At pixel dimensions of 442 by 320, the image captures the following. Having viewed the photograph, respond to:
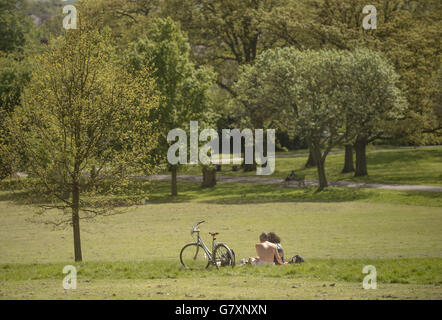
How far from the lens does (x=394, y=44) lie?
45531 millimetres

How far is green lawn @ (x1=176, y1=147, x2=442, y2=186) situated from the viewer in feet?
157

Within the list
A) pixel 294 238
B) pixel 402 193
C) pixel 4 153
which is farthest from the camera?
pixel 402 193

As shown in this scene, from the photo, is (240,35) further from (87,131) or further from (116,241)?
(87,131)

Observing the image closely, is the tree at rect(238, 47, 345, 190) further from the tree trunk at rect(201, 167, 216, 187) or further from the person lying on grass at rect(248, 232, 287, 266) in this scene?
the person lying on grass at rect(248, 232, 287, 266)

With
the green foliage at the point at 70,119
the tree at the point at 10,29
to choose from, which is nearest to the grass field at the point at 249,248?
the green foliage at the point at 70,119

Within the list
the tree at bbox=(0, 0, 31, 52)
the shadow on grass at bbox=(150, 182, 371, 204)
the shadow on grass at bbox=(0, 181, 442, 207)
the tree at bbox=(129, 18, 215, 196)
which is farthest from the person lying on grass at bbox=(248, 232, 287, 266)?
the tree at bbox=(0, 0, 31, 52)

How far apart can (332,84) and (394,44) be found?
24.0 ft

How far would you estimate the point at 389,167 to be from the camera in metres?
55.9

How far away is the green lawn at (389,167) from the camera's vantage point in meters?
47.8

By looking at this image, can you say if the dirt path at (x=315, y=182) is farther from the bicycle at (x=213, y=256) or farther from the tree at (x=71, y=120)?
the tree at (x=71, y=120)

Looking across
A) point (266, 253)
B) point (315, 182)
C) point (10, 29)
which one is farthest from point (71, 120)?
point (10, 29)

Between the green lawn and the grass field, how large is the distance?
796 centimetres

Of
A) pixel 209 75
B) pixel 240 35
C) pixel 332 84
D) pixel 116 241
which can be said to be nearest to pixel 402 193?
pixel 332 84

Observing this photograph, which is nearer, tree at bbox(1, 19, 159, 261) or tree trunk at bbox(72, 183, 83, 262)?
tree at bbox(1, 19, 159, 261)
